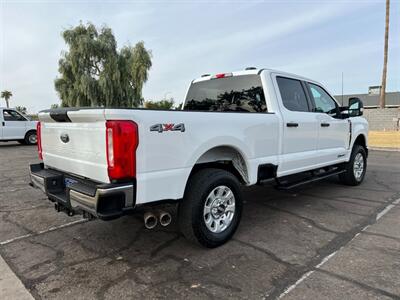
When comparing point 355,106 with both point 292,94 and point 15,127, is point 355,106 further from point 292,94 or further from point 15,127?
point 15,127

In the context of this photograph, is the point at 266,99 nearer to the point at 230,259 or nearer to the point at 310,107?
the point at 310,107

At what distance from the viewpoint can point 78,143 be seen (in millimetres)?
3113

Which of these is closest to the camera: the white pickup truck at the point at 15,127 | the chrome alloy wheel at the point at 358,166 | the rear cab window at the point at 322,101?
the rear cab window at the point at 322,101

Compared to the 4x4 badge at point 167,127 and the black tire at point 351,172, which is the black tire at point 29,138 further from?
the 4x4 badge at point 167,127

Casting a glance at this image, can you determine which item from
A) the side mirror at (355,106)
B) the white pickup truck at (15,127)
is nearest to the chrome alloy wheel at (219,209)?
the side mirror at (355,106)

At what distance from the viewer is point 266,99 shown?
14.3 feet

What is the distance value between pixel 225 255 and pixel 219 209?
0.50 metres

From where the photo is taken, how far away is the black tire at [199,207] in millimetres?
3242

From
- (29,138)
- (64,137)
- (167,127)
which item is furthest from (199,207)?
(29,138)

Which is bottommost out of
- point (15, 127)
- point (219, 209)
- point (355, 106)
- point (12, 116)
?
point (219, 209)

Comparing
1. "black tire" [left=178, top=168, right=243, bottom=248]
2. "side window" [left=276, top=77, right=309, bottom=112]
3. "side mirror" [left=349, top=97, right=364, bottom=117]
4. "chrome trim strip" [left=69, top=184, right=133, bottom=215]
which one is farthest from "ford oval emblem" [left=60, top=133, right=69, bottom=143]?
"side mirror" [left=349, top=97, right=364, bottom=117]

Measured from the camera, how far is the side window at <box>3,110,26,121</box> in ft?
52.6

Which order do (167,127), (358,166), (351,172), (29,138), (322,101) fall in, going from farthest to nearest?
1. (29,138)
2. (358,166)
3. (351,172)
4. (322,101)
5. (167,127)

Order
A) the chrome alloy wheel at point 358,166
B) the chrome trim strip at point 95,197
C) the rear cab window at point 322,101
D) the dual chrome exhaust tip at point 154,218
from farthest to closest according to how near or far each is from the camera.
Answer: the chrome alloy wheel at point 358,166 → the rear cab window at point 322,101 → the dual chrome exhaust tip at point 154,218 → the chrome trim strip at point 95,197
